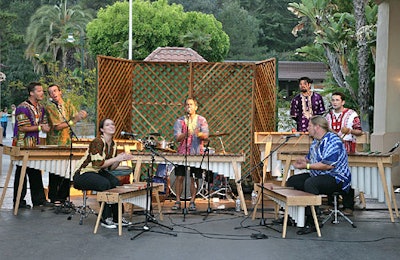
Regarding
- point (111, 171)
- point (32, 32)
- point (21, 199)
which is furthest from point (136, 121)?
point (32, 32)

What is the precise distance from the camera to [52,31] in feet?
138

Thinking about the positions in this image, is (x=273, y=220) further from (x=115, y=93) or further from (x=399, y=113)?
(x=399, y=113)

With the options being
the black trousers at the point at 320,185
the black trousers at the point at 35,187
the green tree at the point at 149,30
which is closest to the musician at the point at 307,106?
the black trousers at the point at 320,185

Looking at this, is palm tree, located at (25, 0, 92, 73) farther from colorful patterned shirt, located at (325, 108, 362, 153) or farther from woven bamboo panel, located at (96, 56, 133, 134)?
colorful patterned shirt, located at (325, 108, 362, 153)

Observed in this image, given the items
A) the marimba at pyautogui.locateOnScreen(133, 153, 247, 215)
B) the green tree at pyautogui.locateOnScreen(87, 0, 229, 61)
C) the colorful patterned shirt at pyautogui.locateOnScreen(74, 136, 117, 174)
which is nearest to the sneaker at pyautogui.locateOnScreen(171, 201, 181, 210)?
the marimba at pyautogui.locateOnScreen(133, 153, 247, 215)

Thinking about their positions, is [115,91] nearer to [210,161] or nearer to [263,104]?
[263,104]

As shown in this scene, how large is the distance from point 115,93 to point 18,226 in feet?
13.1

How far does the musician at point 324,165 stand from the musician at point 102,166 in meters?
1.98

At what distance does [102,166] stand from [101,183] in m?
0.20

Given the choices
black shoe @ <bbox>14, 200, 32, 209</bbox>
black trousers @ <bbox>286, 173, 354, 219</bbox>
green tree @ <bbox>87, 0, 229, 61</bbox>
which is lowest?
black shoe @ <bbox>14, 200, 32, 209</bbox>

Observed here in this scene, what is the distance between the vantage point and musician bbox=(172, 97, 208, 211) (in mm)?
9188

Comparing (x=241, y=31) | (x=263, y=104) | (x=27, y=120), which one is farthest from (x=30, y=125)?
(x=241, y=31)

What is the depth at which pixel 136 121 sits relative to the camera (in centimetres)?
1176

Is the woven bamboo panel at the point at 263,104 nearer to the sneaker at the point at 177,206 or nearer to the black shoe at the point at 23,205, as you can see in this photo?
the sneaker at the point at 177,206
